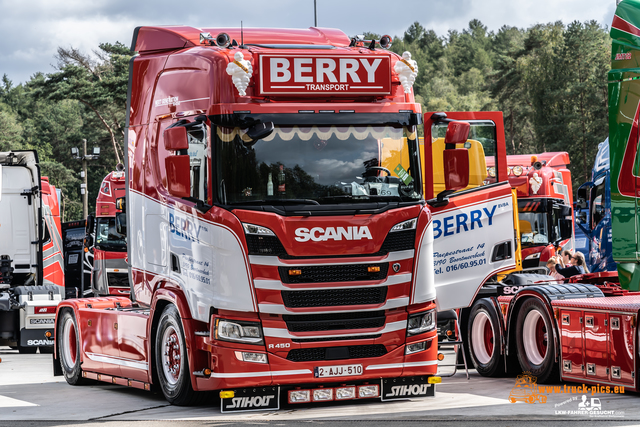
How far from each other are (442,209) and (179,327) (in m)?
3.56

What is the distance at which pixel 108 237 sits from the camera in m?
26.2

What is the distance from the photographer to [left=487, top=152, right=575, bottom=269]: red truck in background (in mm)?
22766

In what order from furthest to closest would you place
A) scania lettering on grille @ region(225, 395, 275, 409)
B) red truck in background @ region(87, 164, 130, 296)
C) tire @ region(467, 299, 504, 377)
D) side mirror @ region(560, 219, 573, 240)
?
red truck in background @ region(87, 164, 130, 296), side mirror @ region(560, 219, 573, 240), tire @ region(467, 299, 504, 377), scania lettering on grille @ region(225, 395, 275, 409)

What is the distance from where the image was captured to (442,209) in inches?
453

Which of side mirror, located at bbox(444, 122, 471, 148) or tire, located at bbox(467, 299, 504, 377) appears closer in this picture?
side mirror, located at bbox(444, 122, 471, 148)

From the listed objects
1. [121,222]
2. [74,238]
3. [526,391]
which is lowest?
[526,391]

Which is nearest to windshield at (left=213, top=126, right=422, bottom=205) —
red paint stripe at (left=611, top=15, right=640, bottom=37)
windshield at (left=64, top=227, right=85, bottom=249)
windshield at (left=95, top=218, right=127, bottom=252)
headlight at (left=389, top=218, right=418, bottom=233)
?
headlight at (left=389, top=218, right=418, bottom=233)

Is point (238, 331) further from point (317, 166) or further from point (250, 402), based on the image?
point (317, 166)

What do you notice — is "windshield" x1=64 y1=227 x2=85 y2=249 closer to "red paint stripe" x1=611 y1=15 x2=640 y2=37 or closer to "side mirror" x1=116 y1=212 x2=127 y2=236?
"side mirror" x1=116 y1=212 x2=127 y2=236

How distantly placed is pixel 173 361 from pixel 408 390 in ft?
8.36

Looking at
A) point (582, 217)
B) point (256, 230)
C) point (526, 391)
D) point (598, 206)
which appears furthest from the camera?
point (582, 217)

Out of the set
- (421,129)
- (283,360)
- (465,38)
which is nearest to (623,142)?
(421,129)

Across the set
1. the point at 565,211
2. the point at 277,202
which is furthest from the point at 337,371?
the point at 565,211

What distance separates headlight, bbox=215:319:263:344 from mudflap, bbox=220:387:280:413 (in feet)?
1.68
